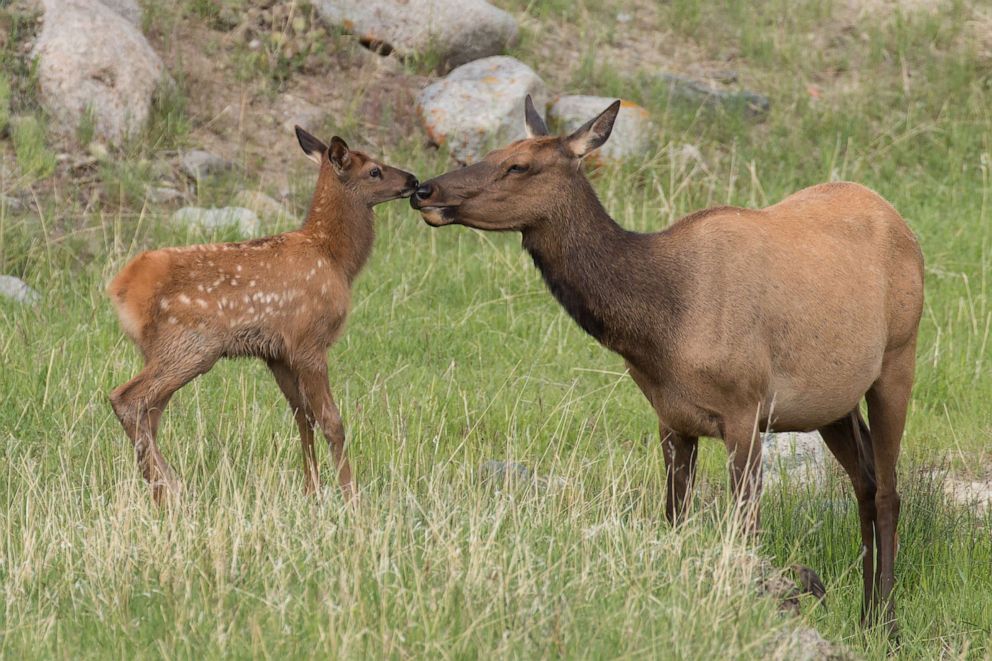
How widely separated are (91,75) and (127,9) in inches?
55.0

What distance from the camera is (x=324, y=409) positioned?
7168 millimetres

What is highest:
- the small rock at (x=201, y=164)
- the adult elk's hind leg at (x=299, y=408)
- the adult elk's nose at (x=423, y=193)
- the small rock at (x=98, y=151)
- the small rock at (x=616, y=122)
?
the adult elk's nose at (x=423, y=193)

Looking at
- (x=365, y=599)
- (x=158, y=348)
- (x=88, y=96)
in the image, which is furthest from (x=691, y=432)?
(x=88, y=96)

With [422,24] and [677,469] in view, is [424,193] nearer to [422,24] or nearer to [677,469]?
[677,469]

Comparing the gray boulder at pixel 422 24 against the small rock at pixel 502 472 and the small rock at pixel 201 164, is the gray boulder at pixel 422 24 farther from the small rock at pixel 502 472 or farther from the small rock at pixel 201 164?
the small rock at pixel 502 472

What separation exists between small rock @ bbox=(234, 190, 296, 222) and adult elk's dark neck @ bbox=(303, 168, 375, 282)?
3.66 metres

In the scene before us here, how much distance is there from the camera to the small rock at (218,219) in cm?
1072

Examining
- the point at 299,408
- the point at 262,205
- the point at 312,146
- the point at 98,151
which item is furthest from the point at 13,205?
the point at 299,408

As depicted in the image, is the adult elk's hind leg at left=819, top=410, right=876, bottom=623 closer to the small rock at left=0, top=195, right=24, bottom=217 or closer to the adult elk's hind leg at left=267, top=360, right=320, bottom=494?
the adult elk's hind leg at left=267, top=360, right=320, bottom=494

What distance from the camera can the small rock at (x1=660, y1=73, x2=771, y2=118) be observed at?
45.9 feet

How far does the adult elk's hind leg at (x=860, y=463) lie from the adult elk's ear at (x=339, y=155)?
264cm

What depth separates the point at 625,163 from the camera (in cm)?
1261

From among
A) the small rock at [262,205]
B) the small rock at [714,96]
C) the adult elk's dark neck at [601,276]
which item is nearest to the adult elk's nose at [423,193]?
the adult elk's dark neck at [601,276]

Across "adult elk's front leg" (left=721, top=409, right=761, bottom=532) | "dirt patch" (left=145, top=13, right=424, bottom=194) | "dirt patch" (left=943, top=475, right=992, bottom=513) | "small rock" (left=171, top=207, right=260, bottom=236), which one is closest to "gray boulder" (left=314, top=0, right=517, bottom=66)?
"dirt patch" (left=145, top=13, right=424, bottom=194)
